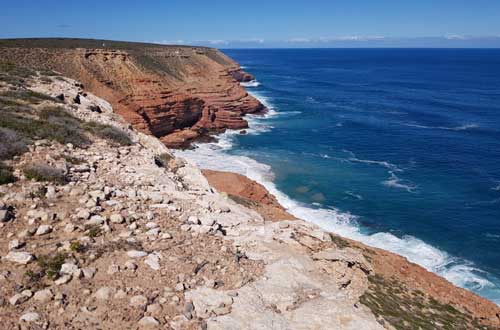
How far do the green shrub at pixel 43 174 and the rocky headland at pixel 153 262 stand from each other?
0.11 ft

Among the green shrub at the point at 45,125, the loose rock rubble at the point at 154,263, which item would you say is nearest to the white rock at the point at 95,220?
the loose rock rubble at the point at 154,263

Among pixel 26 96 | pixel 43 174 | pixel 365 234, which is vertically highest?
pixel 26 96

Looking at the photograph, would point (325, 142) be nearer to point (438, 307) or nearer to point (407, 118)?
point (407, 118)

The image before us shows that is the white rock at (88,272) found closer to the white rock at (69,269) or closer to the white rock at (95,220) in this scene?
the white rock at (69,269)

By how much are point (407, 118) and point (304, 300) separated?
58.1 m

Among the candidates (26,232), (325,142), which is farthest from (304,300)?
(325,142)

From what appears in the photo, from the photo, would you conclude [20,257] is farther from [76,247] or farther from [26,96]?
[26,96]

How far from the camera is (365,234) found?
2566 centimetres

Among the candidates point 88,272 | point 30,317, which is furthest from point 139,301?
point 30,317

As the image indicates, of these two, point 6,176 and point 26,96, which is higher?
point 26,96

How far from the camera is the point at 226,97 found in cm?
6119

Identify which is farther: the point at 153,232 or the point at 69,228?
the point at 153,232

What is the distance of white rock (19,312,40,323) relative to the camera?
5734 mm

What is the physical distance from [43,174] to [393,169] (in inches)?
1360
